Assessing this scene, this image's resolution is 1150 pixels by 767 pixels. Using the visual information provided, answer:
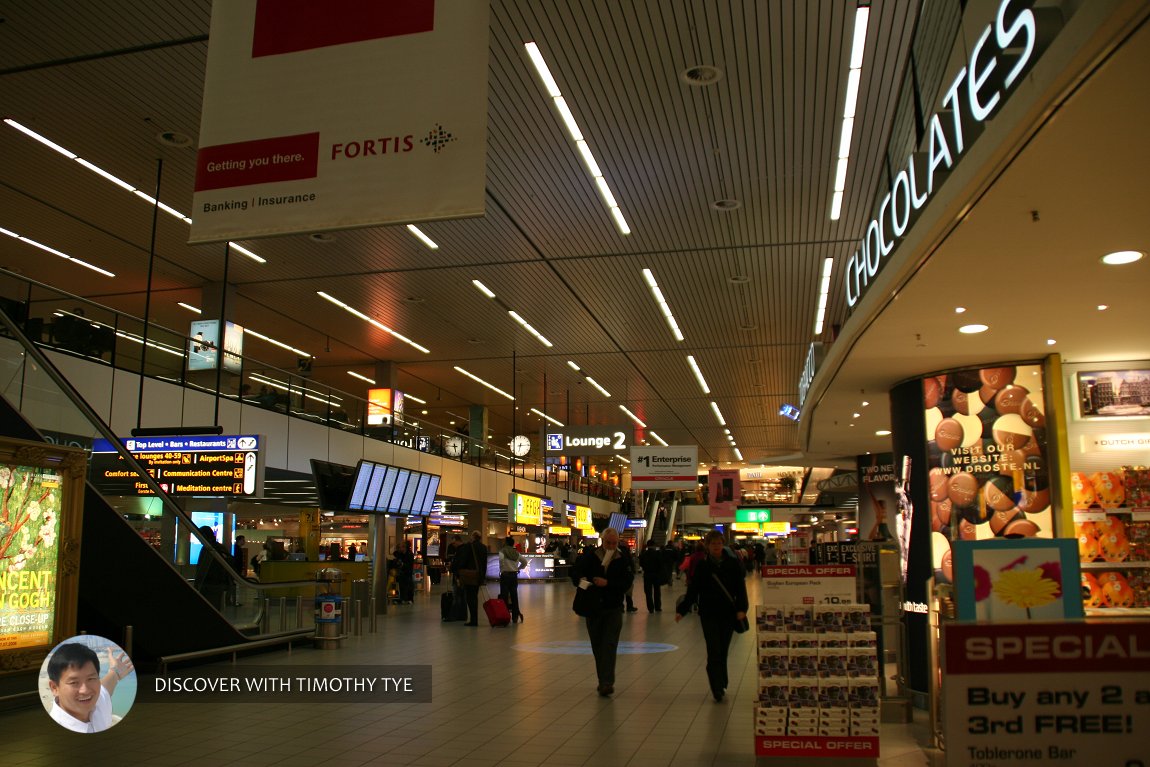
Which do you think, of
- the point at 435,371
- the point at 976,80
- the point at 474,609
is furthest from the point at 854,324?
the point at 435,371

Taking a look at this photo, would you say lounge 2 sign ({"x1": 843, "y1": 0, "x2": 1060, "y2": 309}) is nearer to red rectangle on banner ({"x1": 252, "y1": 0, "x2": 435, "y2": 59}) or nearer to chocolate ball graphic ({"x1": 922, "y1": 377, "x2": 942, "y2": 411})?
red rectangle on banner ({"x1": 252, "y1": 0, "x2": 435, "y2": 59})

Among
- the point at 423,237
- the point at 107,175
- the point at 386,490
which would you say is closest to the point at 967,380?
the point at 423,237

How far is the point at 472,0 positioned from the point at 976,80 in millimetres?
2799

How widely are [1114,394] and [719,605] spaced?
14.0ft

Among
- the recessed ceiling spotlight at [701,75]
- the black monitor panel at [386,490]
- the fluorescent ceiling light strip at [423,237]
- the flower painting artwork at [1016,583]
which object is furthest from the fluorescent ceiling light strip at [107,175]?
the flower painting artwork at [1016,583]

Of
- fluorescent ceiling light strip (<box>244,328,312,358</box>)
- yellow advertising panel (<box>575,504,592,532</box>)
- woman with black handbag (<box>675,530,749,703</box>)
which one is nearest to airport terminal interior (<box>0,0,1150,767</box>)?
woman with black handbag (<box>675,530,749,703</box>)

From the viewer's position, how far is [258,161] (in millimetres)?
→ 5609

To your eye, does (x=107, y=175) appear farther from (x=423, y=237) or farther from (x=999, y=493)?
(x=999, y=493)

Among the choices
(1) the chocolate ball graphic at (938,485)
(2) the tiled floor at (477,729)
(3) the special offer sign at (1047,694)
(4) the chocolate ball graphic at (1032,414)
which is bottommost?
(2) the tiled floor at (477,729)

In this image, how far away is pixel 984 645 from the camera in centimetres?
261

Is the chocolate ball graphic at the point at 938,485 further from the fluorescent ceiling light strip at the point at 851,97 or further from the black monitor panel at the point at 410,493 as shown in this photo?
the black monitor panel at the point at 410,493

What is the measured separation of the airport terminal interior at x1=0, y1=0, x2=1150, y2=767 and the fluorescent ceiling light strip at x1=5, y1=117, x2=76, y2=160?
4 centimetres

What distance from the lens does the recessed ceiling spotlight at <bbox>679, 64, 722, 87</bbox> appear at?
336 inches

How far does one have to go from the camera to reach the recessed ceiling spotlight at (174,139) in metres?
10.2
